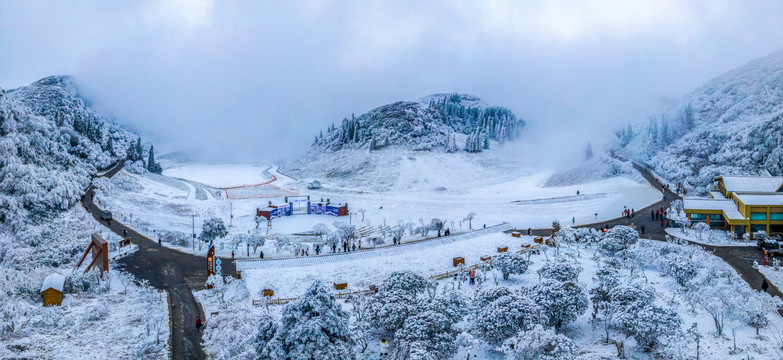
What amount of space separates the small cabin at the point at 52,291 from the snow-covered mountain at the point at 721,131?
7318cm

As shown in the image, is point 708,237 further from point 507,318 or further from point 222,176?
point 222,176

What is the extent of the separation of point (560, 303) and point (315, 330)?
13.1 meters

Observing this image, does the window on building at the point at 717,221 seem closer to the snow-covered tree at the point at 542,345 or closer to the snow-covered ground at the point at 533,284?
the snow-covered ground at the point at 533,284

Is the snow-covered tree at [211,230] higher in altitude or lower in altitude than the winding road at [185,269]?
higher

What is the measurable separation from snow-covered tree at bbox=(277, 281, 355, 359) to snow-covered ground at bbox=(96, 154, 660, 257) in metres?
25.0

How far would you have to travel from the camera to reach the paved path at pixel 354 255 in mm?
39312

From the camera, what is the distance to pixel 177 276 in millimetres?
35938

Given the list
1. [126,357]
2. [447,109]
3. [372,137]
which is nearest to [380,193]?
[372,137]

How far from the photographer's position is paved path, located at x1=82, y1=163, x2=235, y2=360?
2489 centimetres

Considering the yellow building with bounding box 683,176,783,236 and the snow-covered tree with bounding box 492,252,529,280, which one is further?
the yellow building with bounding box 683,176,783,236

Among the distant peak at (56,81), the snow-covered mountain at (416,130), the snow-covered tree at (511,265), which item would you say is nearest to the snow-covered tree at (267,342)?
the snow-covered tree at (511,265)

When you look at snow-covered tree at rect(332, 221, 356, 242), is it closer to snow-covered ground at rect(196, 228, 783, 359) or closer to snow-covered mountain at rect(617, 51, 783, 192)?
snow-covered ground at rect(196, 228, 783, 359)

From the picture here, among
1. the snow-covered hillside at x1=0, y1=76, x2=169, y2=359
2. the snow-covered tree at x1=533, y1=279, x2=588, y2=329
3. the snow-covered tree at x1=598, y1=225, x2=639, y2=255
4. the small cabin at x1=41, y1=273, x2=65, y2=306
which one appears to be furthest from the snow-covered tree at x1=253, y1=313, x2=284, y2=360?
the snow-covered tree at x1=598, y1=225, x2=639, y2=255

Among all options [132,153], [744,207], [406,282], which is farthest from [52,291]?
[132,153]
